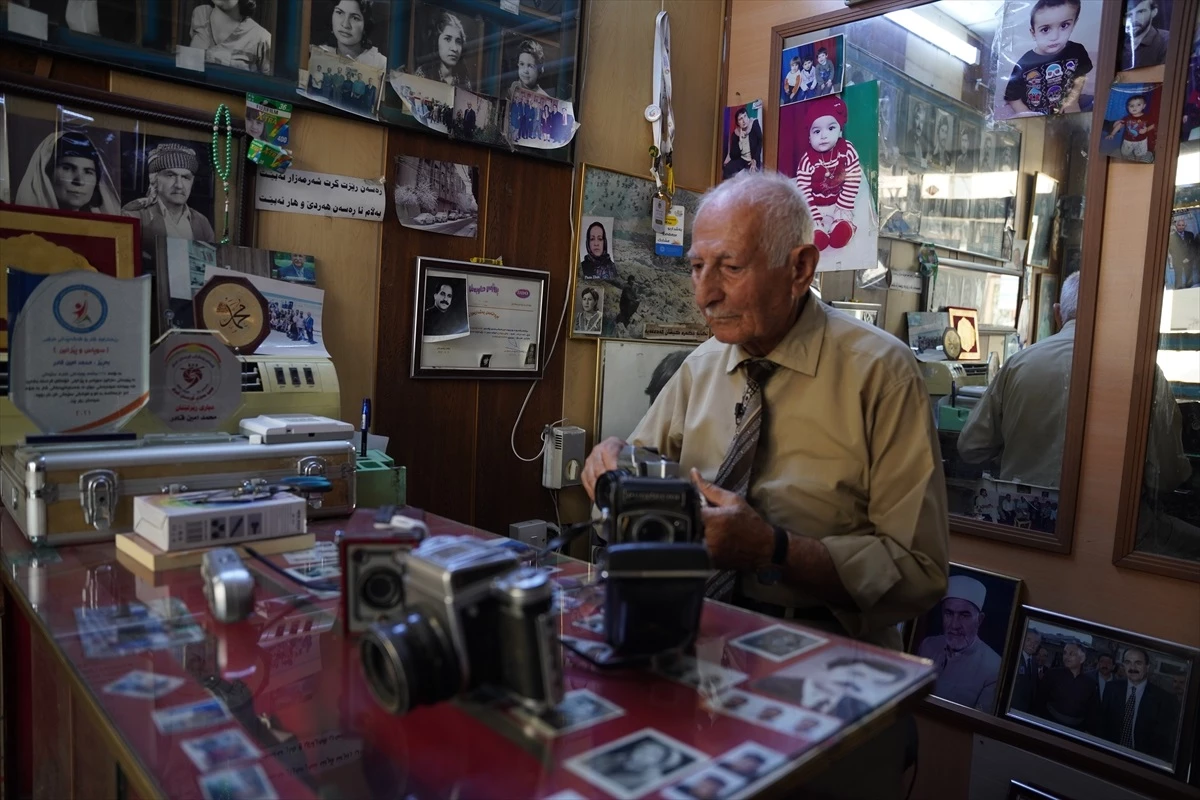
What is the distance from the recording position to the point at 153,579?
4.04 feet

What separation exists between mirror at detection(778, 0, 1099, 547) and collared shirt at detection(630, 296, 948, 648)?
0.95 metres

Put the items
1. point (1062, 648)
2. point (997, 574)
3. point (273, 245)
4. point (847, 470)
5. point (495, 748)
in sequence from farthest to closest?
point (997, 574) → point (1062, 648) → point (273, 245) → point (847, 470) → point (495, 748)

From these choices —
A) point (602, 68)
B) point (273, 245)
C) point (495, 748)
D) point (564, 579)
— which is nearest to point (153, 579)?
point (564, 579)

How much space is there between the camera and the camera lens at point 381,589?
997 mm

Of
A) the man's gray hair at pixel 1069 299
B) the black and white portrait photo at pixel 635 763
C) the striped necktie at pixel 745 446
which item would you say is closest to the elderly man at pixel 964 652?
the man's gray hair at pixel 1069 299

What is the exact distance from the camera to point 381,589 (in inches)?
39.6

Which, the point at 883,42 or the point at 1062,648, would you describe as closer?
the point at 1062,648

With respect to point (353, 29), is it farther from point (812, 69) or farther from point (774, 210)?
point (812, 69)

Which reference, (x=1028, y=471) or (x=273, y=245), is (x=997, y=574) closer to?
(x=1028, y=471)

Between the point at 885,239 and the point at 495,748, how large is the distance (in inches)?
95.7

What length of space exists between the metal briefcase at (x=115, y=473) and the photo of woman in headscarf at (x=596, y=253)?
4.44 feet

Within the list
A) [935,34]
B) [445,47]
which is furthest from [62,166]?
[935,34]

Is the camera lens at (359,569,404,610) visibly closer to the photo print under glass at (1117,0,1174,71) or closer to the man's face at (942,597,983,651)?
the man's face at (942,597,983,651)

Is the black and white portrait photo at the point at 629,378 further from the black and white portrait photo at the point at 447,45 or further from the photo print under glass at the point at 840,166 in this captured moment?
the black and white portrait photo at the point at 447,45
